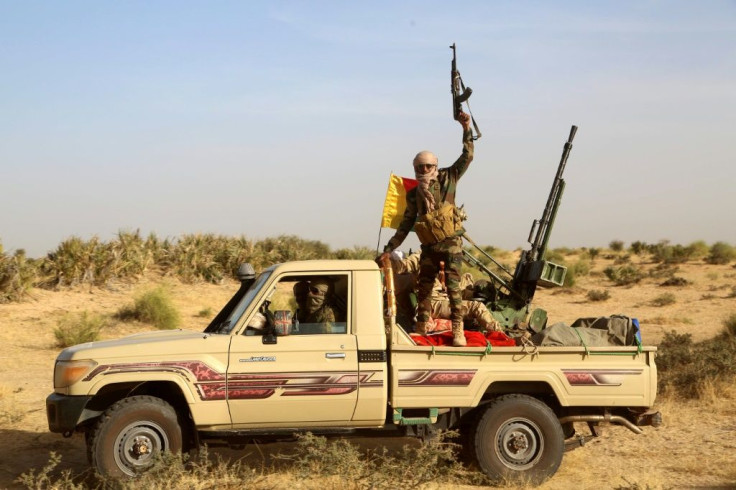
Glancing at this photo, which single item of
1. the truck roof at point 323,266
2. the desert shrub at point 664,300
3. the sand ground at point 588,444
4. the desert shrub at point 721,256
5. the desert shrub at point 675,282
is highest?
the desert shrub at point 721,256

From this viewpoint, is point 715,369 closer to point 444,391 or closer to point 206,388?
point 444,391

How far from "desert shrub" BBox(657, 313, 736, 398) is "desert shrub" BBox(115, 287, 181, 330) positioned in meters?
10.3

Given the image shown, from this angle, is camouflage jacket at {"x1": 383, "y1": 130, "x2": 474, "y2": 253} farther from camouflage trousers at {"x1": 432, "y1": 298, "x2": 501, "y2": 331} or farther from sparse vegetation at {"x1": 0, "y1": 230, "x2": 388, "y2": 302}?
sparse vegetation at {"x1": 0, "y1": 230, "x2": 388, "y2": 302}

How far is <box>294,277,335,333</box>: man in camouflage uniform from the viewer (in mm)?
7122

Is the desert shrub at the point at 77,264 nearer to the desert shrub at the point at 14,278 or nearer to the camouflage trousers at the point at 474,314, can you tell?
the desert shrub at the point at 14,278

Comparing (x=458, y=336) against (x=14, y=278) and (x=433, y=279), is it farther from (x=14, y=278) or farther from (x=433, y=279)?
(x=14, y=278)

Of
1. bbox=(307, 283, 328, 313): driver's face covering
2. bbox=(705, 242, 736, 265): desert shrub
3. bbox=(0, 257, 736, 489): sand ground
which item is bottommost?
bbox=(0, 257, 736, 489): sand ground

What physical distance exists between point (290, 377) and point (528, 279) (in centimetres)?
313

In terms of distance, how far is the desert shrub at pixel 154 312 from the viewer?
60.1ft

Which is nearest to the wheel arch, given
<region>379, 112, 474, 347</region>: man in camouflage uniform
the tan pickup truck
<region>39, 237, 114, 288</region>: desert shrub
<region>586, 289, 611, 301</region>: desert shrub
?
the tan pickup truck

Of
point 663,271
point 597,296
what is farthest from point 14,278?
point 663,271

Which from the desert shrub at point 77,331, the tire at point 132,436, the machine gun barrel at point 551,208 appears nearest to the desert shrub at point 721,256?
the desert shrub at point 77,331

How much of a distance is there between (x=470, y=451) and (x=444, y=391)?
2.18ft

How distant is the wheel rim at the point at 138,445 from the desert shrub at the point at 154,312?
11622mm
